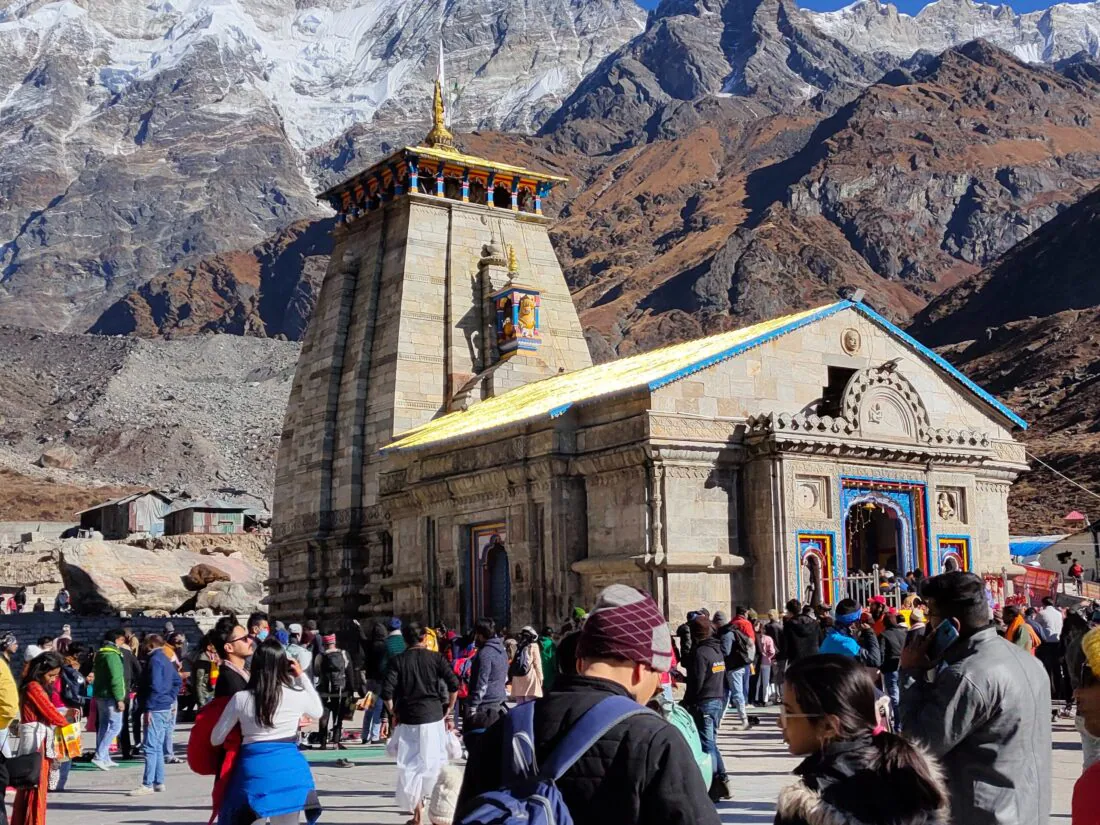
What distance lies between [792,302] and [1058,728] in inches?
4481

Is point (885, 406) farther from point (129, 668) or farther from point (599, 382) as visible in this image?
point (129, 668)

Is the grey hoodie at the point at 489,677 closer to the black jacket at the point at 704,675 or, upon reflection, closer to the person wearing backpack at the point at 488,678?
the person wearing backpack at the point at 488,678

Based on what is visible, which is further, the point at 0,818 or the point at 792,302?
the point at 792,302

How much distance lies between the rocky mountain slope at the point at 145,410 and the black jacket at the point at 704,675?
77.9 metres

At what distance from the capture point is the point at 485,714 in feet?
39.2

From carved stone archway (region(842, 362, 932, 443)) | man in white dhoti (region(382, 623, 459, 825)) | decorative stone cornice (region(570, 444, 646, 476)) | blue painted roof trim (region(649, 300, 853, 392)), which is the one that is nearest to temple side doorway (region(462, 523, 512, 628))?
decorative stone cornice (region(570, 444, 646, 476))

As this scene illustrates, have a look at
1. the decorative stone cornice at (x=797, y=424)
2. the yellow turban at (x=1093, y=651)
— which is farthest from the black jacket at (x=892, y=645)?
the yellow turban at (x=1093, y=651)

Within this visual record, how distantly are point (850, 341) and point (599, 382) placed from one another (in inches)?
193

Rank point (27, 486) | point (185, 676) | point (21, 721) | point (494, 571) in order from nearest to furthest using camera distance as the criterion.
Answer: point (21, 721) < point (185, 676) < point (494, 571) < point (27, 486)

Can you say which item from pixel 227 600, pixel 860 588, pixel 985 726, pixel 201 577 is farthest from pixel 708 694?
pixel 201 577

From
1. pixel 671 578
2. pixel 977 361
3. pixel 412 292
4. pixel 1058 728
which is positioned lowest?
pixel 1058 728

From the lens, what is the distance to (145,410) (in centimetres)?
11638

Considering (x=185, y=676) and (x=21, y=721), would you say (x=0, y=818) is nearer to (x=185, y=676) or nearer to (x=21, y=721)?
(x=21, y=721)

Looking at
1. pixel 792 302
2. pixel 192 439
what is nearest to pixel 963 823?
pixel 192 439
